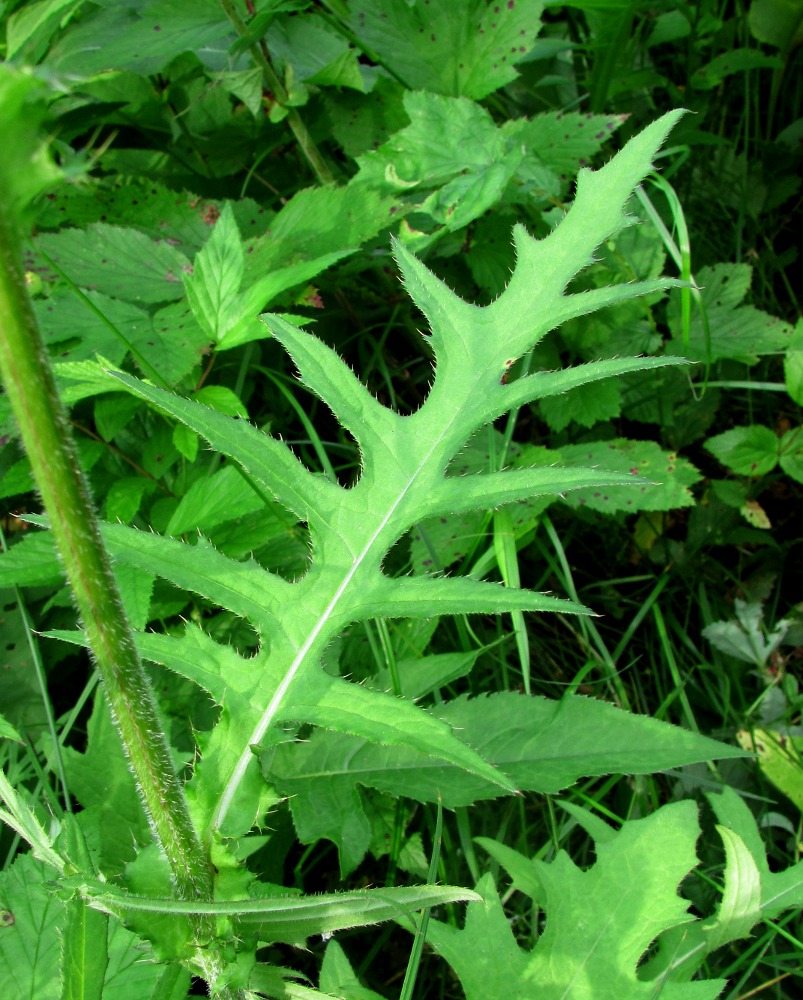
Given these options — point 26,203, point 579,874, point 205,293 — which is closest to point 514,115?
point 205,293

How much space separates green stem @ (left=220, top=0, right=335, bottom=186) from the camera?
1.97 m

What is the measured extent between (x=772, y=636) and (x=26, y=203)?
174 centimetres

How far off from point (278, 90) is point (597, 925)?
6.10 ft

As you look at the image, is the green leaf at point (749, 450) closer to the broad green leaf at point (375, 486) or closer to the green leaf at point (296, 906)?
the broad green leaf at point (375, 486)

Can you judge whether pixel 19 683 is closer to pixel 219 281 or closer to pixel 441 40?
pixel 219 281

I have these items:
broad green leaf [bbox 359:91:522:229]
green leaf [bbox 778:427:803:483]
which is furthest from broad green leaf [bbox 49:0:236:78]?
green leaf [bbox 778:427:803:483]

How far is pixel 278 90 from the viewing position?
2045mm

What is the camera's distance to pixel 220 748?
1055 millimetres

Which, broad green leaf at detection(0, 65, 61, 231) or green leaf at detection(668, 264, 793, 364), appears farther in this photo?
green leaf at detection(668, 264, 793, 364)

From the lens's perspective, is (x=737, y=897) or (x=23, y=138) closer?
(x=23, y=138)

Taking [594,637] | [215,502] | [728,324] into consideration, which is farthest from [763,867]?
[728,324]

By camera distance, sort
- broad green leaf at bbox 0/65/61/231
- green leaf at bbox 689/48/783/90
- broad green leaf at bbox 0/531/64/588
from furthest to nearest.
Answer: green leaf at bbox 689/48/783/90
broad green leaf at bbox 0/531/64/588
broad green leaf at bbox 0/65/61/231

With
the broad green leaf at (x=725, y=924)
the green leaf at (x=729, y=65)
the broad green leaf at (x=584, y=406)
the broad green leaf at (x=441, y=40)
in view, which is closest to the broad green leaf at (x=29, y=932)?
the broad green leaf at (x=725, y=924)

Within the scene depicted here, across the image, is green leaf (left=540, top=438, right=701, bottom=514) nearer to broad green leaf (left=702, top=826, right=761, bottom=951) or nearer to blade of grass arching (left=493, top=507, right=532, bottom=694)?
blade of grass arching (left=493, top=507, right=532, bottom=694)
